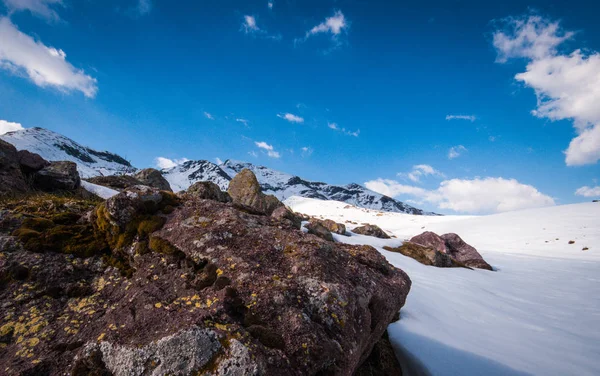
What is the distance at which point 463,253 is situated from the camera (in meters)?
20.5

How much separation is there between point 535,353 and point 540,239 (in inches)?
1235

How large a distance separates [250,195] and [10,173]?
17127mm

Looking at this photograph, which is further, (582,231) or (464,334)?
(582,231)

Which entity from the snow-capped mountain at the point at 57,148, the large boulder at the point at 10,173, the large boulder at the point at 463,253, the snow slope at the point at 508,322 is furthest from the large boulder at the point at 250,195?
the snow-capped mountain at the point at 57,148

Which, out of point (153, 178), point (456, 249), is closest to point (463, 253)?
point (456, 249)

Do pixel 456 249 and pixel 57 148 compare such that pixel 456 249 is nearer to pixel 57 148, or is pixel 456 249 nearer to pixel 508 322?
pixel 508 322

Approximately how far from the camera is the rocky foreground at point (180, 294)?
2.50 meters

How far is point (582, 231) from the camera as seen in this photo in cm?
2738

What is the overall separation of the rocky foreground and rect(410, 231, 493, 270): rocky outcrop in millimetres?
17571

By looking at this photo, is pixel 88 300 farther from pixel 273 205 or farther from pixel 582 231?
pixel 582 231

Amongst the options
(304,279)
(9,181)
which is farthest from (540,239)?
(9,181)

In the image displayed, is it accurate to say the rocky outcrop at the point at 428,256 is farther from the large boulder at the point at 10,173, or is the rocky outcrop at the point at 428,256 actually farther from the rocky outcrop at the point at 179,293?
the large boulder at the point at 10,173

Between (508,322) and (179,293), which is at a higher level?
(179,293)

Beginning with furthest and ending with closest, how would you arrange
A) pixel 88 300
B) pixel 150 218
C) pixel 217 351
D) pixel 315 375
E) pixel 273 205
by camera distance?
pixel 273 205
pixel 150 218
pixel 88 300
pixel 315 375
pixel 217 351
